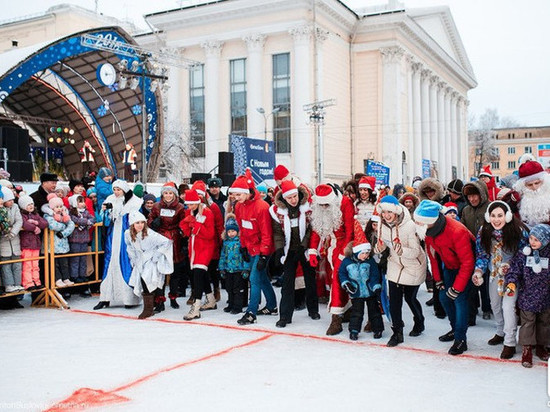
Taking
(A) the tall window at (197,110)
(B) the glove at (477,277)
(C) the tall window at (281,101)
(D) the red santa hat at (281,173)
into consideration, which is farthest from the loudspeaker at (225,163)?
(A) the tall window at (197,110)

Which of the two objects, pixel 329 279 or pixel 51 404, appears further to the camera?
pixel 329 279

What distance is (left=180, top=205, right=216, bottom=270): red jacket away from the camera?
786 cm

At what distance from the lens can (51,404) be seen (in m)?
4.38

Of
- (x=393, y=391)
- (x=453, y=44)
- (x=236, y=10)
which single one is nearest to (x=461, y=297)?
(x=393, y=391)

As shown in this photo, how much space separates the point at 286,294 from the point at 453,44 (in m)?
62.8

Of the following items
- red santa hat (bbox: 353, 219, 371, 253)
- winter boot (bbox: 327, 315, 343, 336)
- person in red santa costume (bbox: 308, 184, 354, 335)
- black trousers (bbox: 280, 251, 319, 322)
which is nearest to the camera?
red santa hat (bbox: 353, 219, 371, 253)

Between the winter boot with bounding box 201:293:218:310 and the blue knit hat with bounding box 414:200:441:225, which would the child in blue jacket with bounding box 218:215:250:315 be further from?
the blue knit hat with bounding box 414:200:441:225

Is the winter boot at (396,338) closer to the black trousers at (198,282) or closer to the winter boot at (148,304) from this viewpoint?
the black trousers at (198,282)

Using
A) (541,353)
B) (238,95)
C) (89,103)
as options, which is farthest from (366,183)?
(238,95)

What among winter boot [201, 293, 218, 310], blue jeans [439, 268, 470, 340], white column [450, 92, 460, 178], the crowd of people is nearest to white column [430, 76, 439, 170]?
white column [450, 92, 460, 178]

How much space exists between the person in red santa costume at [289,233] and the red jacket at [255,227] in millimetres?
106

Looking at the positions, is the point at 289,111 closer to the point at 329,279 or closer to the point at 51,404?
the point at 329,279

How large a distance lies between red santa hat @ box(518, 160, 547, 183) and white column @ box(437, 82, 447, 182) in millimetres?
55112

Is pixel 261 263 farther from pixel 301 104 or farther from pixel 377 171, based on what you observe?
pixel 301 104
